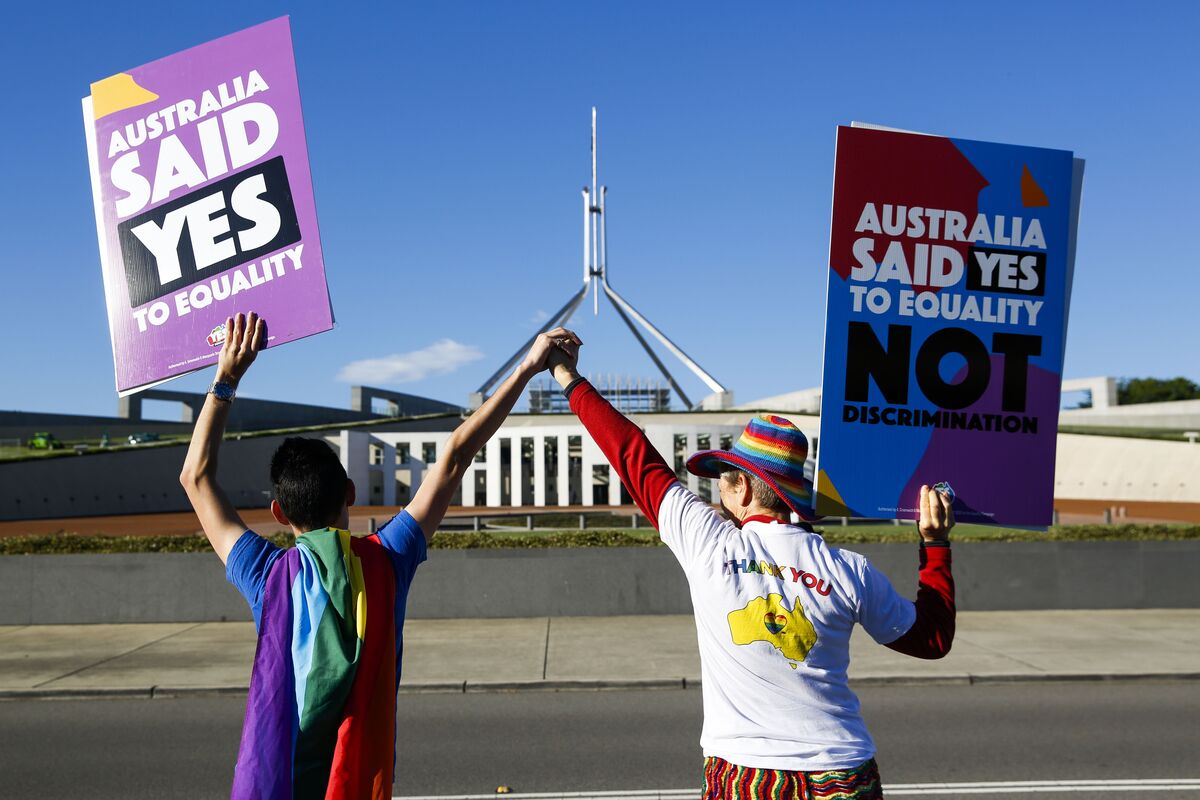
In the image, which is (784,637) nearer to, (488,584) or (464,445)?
(464,445)

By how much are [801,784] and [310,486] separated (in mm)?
1445

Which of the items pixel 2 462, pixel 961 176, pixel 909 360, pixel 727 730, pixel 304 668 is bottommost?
pixel 2 462

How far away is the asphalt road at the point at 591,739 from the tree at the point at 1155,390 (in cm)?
7093

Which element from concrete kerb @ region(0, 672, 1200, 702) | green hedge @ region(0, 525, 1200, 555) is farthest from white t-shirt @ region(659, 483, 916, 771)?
green hedge @ region(0, 525, 1200, 555)

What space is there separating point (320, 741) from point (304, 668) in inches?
6.8

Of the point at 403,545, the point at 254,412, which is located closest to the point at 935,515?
the point at 403,545

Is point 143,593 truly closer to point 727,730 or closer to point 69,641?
point 69,641

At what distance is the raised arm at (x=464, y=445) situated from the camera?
9.02 feet

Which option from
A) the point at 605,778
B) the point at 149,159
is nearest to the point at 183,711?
the point at 605,778

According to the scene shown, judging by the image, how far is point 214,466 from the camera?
2740mm

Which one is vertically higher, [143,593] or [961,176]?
[961,176]

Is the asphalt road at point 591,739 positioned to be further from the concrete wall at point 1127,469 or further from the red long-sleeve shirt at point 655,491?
the concrete wall at point 1127,469

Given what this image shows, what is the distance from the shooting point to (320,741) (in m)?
2.30

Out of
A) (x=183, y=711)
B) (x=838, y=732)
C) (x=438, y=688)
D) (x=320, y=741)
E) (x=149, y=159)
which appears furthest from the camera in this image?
(x=438, y=688)
